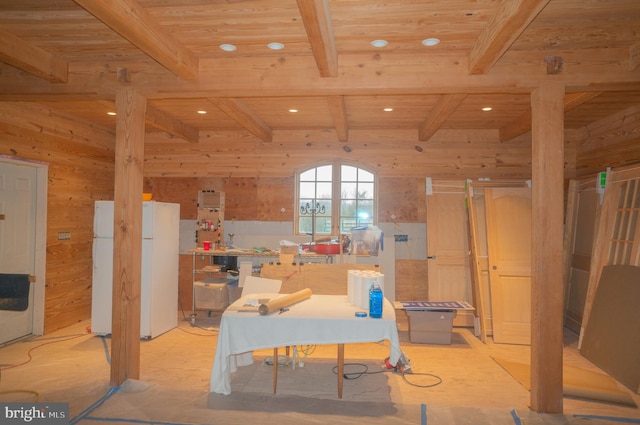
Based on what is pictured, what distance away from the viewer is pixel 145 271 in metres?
5.45

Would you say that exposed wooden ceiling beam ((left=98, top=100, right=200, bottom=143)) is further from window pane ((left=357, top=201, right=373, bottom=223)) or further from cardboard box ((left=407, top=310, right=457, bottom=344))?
cardboard box ((left=407, top=310, right=457, bottom=344))

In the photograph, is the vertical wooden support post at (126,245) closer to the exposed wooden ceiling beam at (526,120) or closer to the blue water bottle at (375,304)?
the blue water bottle at (375,304)

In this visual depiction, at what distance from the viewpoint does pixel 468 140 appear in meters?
6.66

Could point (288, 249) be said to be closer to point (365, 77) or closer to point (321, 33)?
point (365, 77)

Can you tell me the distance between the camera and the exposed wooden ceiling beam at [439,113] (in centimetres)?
451

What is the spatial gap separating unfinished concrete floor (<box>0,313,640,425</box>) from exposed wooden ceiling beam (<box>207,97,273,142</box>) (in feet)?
9.36

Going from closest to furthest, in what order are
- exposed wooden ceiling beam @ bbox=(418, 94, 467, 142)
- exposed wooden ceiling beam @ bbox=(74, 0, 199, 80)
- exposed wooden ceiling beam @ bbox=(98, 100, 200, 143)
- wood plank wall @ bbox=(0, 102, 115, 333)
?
1. exposed wooden ceiling beam @ bbox=(74, 0, 199, 80)
2. exposed wooden ceiling beam @ bbox=(418, 94, 467, 142)
3. wood plank wall @ bbox=(0, 102, 115, 333)
4. exposed wooden ceiling beam @ bbox=(98, 100, 200, 143)

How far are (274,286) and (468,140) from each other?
398cm

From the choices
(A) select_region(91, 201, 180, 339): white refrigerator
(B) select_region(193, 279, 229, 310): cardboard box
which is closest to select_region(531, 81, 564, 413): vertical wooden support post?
(B) select_region(193, 279, 229, 310): cardboard box

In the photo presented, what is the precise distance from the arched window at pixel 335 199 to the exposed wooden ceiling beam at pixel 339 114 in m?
0.60

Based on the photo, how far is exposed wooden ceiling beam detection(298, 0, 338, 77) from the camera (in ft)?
8.38

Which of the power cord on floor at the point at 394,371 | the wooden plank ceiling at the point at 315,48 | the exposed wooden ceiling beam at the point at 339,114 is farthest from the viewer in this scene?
the exposed wooden ceiling beam at the point at 339,114

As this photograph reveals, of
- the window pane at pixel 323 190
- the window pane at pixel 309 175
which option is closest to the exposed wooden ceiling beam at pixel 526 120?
the window pane at pixel 323 190

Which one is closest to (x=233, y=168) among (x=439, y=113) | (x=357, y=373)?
(x=439, y=113)
